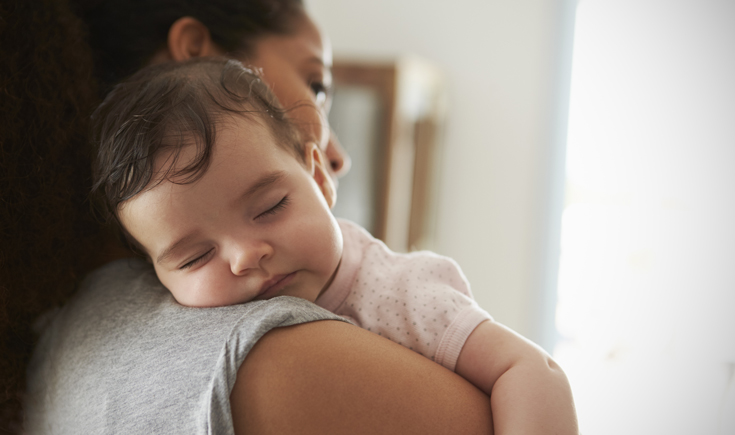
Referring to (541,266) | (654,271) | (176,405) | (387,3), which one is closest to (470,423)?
(176,405)

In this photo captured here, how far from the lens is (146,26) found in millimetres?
950

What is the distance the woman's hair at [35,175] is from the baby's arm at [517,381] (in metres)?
0.62

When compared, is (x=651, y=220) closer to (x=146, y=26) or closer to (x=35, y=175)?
(x=146, y=26)

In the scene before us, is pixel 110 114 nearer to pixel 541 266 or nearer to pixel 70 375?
pixel 70 375

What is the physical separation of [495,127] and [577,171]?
714 mm

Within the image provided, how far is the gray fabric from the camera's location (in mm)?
513

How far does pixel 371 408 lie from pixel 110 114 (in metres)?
0.57

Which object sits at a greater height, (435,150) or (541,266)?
(435,150)

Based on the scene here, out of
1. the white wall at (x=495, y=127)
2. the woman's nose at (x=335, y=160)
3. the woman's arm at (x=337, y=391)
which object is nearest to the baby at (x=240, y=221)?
the woman's arm at (x=337, y=391)

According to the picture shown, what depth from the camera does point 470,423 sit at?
0.56 meters

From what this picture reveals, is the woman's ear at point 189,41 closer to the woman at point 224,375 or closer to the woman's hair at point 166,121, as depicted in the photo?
the woman's hair at point 166,121

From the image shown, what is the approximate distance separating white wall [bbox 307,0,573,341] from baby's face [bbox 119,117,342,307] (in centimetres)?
259

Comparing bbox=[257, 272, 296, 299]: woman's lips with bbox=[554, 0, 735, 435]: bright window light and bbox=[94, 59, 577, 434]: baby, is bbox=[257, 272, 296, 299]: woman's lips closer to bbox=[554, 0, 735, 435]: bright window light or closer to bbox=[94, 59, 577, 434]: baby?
bbox=[94, 59, 577, 434]: baby

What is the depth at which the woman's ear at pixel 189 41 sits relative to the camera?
943mm
